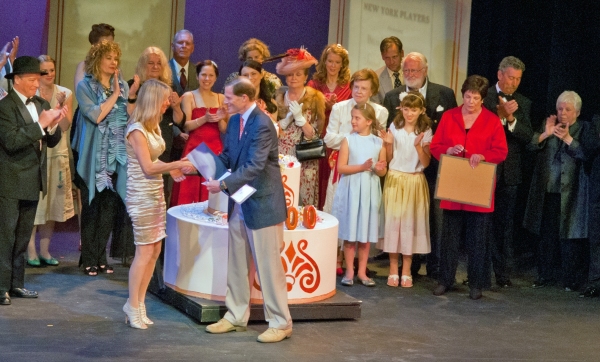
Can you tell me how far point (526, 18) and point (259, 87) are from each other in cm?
336

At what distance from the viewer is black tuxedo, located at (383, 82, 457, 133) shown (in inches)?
310

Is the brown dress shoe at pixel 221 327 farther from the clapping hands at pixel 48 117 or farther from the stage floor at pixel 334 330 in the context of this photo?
the clapping hands at pixel 48 117

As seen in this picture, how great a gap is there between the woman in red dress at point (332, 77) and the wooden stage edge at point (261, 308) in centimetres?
182

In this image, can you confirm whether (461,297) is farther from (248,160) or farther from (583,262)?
(248,160)

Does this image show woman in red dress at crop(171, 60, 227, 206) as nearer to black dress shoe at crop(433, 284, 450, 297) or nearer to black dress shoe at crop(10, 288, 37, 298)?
black dress shoe at crop(10, 288, 37, 298)

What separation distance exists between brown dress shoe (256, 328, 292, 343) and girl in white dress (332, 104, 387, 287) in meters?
1.73

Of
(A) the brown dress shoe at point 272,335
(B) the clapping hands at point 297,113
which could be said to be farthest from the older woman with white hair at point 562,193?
(A) the brown dress shoe at point 272,335

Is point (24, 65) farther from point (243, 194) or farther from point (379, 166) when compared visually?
point (379, 166)

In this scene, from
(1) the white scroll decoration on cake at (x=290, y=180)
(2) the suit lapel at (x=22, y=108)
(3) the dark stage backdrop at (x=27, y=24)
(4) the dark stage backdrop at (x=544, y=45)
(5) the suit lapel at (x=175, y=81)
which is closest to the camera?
(2) the suit lapel at (x=22, y=108)

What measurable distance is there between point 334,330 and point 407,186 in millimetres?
1802

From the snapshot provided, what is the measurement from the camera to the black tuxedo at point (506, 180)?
7.71 m

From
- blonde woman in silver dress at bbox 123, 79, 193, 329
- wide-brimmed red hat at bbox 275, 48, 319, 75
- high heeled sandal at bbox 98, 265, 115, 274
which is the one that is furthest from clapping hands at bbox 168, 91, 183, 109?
blonde woman in silver dress at bbox 123, 79, 193, 329

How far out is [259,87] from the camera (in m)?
7.32

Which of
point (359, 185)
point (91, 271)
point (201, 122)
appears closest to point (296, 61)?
point (201, 122)
